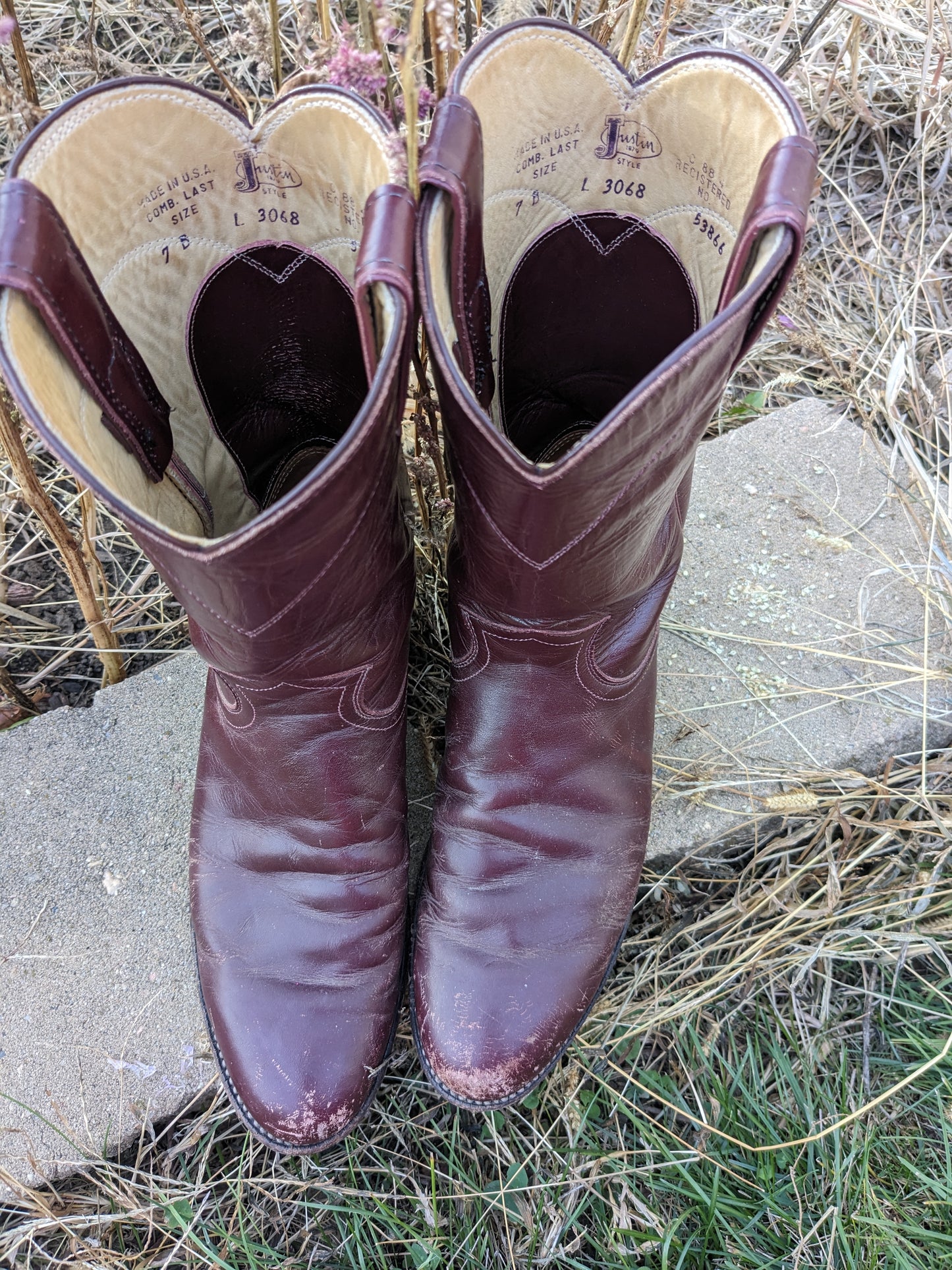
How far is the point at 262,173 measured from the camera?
3.16 ft

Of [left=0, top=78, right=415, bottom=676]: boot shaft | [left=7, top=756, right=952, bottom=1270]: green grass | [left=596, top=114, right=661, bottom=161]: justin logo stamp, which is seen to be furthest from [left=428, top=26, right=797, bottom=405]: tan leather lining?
[left=7, top=756, right=952, bottom=1270]: green grass

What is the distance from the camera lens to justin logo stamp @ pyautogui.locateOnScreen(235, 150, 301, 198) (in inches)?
37.3

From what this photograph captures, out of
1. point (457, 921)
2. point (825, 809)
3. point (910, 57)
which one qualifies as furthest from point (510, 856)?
point (910, 57)

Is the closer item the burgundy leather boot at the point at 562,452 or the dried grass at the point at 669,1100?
the burgundy leather boot at the point at 562,452

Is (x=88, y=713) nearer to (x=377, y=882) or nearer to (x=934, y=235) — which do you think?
(x=377, y=882)

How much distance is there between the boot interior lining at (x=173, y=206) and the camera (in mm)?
802

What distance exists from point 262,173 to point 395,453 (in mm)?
370

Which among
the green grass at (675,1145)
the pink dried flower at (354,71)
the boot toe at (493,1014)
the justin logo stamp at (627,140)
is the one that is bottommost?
the green grass at (675,1145)

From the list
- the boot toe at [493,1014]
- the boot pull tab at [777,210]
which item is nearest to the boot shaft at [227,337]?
the boot pull tab at [777,210]

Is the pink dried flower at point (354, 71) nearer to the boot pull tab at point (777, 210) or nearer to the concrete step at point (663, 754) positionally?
the boot pull tab at point (777, 210)

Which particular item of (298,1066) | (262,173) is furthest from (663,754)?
(262,173)

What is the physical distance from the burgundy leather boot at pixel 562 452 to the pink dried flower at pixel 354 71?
0.26 ft

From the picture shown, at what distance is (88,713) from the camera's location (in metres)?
1.37

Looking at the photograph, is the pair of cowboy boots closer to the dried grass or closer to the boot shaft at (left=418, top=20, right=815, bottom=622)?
the boot shaft at (left=418, top=20, right=815, bottom=622)
